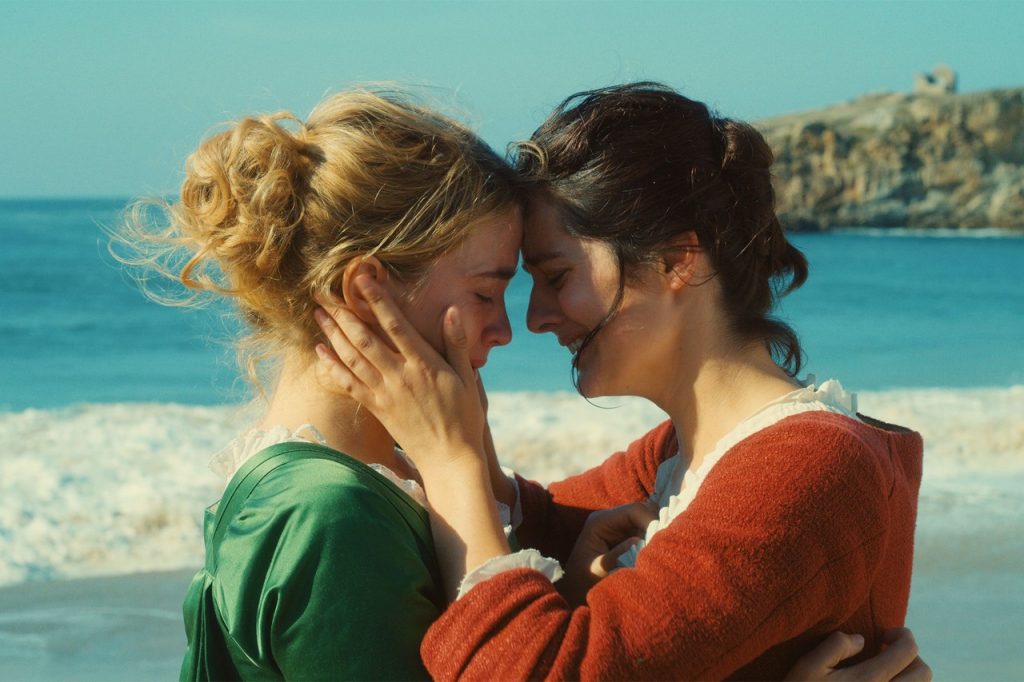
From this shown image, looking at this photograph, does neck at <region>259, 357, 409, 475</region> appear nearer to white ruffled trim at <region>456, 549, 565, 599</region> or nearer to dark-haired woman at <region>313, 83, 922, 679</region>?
dark-haired woman at <region>313, 83, 922, 679</region>

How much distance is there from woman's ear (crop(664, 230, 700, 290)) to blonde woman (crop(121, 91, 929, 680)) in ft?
1.21

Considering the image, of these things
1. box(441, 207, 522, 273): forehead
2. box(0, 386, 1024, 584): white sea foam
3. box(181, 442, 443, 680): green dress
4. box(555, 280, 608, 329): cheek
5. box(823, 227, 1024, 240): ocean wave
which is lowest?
box(823, 227, 1024, 240): ocean wave

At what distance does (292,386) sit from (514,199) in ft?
2.23

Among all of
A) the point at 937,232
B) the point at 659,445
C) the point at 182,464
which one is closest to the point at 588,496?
the point at 659,445

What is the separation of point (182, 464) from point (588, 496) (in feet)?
18.7

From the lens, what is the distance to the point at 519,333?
63.5ft

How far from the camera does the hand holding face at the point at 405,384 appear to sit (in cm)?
248

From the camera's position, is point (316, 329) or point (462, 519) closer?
point (462, 519)

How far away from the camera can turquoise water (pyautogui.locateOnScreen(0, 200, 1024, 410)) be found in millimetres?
15289

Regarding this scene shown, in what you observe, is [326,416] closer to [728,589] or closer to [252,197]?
[252,197]

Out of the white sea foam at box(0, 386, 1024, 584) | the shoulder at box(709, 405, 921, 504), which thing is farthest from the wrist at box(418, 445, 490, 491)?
the white sea foam at box(0, 386, 1024, 584)

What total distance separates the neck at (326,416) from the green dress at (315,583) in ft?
0.76

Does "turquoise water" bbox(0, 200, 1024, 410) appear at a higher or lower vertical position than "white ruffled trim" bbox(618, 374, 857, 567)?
lower

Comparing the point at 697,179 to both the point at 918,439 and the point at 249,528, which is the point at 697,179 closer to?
the point at 918,439
